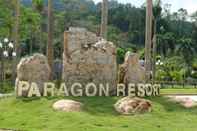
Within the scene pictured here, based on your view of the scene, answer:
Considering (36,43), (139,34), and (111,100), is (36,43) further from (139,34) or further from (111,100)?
(111,100)

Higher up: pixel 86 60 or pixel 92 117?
pixel 86 60

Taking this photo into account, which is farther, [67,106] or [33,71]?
[33,71]

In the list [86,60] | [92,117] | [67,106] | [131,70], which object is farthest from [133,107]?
[131,70]

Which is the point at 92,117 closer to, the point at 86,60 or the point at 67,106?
the point at 67,106

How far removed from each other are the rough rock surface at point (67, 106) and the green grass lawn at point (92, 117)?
0.62 feet

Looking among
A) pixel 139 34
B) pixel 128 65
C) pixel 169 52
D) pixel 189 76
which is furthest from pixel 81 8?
pixel 128 65

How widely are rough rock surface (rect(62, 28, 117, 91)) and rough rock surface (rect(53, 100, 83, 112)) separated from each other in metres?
2.24

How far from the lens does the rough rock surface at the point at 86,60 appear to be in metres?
15.7

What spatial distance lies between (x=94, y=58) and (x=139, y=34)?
61.1m

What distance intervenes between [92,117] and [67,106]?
3.22 ft

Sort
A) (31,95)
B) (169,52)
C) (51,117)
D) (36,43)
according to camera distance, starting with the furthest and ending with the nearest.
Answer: (169,52) → (36,43) → (31,95) → (51,117)

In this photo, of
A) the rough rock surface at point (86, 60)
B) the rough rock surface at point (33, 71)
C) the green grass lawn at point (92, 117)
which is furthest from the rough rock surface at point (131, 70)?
the rough rock surface at point (33, 71)

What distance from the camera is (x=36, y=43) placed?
60.4m

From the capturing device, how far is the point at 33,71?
15.4 m
